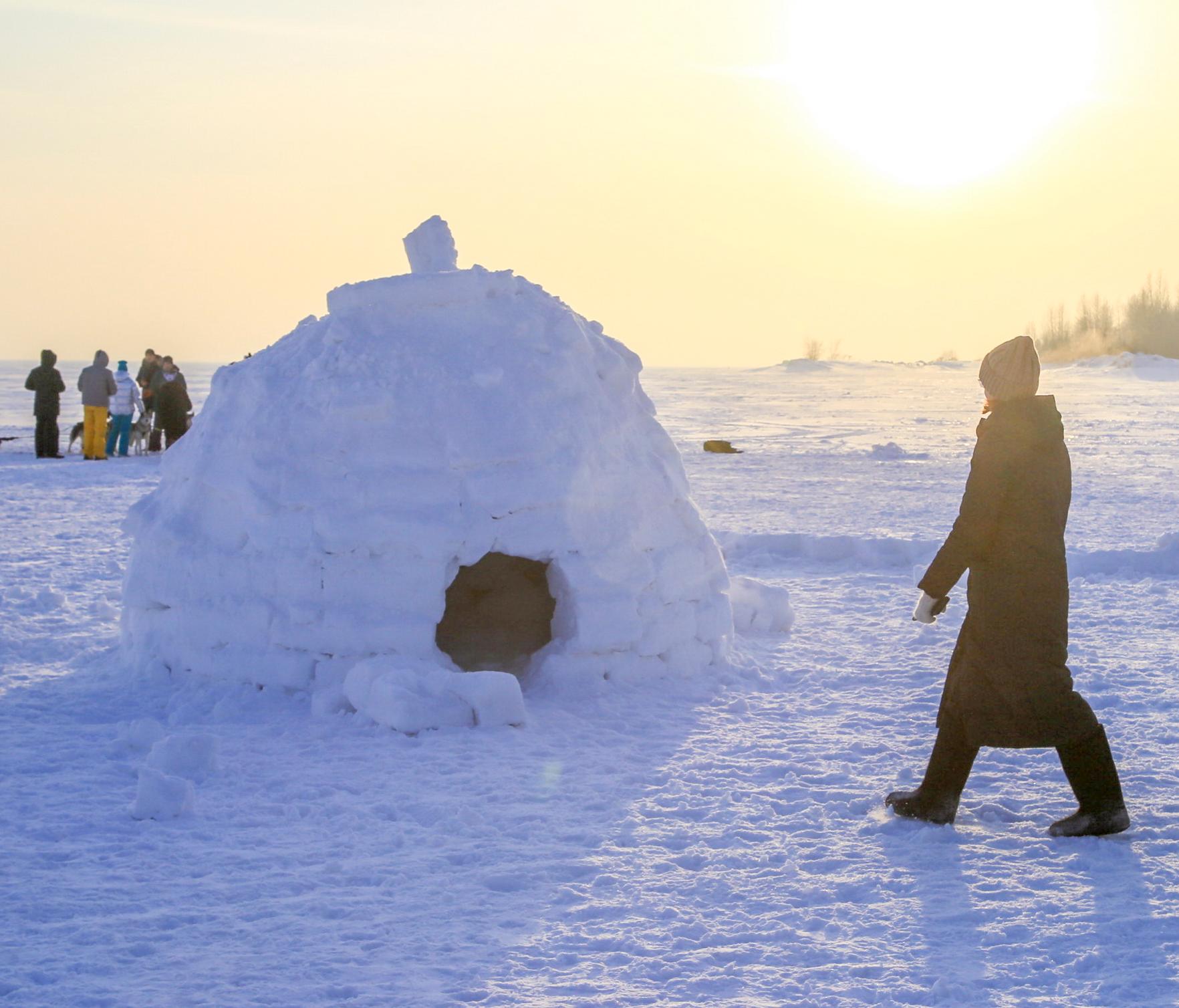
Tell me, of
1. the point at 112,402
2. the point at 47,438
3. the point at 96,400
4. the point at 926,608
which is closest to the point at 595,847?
the point at 926,608

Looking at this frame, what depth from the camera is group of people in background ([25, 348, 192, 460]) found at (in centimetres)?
1672

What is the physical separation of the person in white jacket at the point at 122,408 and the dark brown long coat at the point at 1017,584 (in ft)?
50.9

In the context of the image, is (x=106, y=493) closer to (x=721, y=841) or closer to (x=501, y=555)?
(x=501, y=555)

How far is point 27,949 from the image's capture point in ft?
10.7

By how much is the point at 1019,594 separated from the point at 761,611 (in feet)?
11.8

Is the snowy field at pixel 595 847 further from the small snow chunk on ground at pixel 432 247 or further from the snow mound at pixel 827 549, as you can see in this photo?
the snow mound at pixel 827 549

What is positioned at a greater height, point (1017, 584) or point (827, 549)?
point (1017, 584)

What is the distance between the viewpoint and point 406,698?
205 inches

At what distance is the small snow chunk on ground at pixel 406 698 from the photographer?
205 inches

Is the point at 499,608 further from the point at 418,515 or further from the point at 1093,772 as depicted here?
the point at 1093,772

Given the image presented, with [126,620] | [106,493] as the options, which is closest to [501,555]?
[126,620]

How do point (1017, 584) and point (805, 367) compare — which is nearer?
point (1017, 584)

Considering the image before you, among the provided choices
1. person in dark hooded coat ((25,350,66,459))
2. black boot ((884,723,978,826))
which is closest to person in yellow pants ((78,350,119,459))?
person in dark hooded coat ((25,350,66,459))

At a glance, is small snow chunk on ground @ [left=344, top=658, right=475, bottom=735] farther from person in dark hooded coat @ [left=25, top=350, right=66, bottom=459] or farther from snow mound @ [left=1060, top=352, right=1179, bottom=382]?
A: snow mound @ [left=1060, top=352, right=1179, bottom=382]
